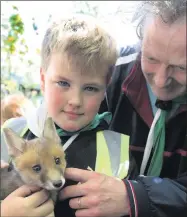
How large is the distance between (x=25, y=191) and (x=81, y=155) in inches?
8.4

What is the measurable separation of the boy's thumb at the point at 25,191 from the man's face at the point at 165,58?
45 centimetres

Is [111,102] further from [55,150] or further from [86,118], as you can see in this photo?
[55,150]

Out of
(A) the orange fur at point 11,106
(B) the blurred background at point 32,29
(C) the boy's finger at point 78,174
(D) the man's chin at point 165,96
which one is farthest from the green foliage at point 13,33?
(C) the boy's finger at point 78,174

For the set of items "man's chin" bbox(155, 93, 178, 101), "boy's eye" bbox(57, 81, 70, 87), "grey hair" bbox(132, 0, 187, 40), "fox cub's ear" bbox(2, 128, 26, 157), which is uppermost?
"grey hair" bbox(132, 0, 187, 40)

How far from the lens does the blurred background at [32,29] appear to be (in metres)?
1.10

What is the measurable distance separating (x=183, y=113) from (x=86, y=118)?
1.05ft

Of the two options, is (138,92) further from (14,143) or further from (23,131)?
(14,143)

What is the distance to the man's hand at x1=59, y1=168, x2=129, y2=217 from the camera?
854 millimetres

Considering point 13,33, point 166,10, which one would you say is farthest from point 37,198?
point 13,33

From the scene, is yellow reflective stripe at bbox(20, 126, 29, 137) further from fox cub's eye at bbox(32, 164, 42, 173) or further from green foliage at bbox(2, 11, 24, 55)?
green foliage at bbox(2, 11, 24, 55)

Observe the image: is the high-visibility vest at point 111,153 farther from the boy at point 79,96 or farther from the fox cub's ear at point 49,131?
the fox cub's ear at point 49,131

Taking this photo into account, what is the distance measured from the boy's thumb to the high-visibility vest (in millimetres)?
203

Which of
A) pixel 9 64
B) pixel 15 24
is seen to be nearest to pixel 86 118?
pixel 15 24

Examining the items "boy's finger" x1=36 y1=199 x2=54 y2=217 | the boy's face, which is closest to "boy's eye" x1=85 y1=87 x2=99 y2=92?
the boy's face
